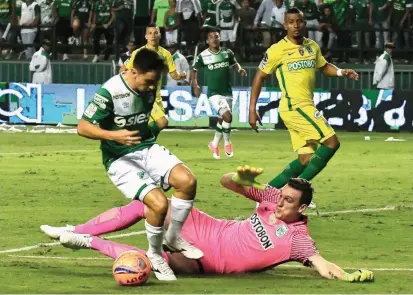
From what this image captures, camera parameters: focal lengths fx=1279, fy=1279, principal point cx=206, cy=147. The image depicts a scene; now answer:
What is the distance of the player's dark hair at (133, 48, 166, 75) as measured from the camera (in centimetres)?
1041

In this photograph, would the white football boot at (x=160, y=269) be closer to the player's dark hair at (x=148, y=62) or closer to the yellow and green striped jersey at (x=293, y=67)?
the player's dark hair at (x=148, y=62)

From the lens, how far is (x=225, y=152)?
974 inches

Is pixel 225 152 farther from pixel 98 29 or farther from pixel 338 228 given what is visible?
pixel 98 29

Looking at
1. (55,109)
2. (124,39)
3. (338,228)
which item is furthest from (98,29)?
(338,228)

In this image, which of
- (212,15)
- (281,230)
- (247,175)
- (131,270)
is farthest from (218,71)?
(131,270)

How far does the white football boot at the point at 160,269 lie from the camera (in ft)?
34.1

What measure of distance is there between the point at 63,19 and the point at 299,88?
886 inches

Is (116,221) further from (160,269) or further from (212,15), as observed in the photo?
(212,15)

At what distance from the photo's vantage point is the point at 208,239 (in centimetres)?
1071

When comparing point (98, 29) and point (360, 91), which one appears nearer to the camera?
point (360, 91)

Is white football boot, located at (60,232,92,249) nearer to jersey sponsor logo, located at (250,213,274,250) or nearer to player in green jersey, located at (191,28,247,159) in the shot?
jersey sponsor logo, located at (250,213,274,250)

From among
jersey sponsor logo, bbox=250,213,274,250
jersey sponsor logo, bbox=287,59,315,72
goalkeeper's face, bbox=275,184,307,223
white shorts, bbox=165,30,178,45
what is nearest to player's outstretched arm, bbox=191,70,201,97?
jersey sponsor logo, bbox=287,59,315,72

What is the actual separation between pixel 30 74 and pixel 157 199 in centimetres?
2750

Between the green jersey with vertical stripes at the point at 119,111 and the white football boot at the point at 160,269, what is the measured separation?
40.3 inches
